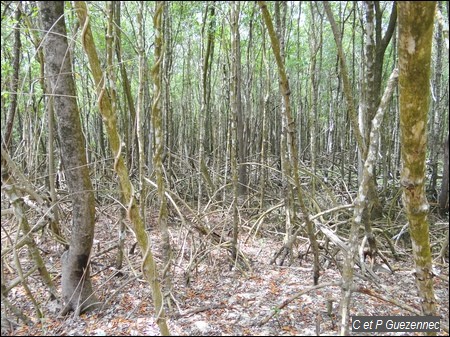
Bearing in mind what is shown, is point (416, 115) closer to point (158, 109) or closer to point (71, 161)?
point (158, 109)

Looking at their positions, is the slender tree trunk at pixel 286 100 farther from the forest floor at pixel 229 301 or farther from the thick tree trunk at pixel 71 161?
the thick tree trunk at pixel 71 161

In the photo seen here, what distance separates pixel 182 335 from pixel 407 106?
1.84 meters

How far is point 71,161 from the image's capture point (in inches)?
97.8

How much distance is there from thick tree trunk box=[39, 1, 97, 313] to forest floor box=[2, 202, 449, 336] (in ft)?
0.58

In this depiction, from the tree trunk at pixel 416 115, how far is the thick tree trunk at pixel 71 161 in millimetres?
1914

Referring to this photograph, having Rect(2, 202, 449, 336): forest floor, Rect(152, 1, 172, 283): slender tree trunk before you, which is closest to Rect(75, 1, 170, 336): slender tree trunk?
Rect(152, 1, 172, 283): slender tree trunk

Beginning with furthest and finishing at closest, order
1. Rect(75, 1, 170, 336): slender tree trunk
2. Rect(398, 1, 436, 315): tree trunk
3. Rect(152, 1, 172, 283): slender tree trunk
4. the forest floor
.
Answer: the forest floor
Rect(152, 1, 172, 283): slender tree trunk
Rect(75, 1, 170, 336): slender tree trunk
Rect(398, 1, 436, 315): tree trunk

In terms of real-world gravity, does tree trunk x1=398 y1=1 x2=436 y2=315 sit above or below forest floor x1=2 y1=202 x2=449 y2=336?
above

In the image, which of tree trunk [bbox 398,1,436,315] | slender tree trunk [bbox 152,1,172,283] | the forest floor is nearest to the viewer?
tree trunk [bbox 398,1,436,315]

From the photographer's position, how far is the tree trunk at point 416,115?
1.40 m

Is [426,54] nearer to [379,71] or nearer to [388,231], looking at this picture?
[379,71]

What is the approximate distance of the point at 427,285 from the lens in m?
1.79

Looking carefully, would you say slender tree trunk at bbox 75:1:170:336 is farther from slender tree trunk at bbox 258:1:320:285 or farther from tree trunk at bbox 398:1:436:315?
tree trunk at bbox 398:1:436:315

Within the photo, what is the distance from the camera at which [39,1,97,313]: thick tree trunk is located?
2391 millimetres
